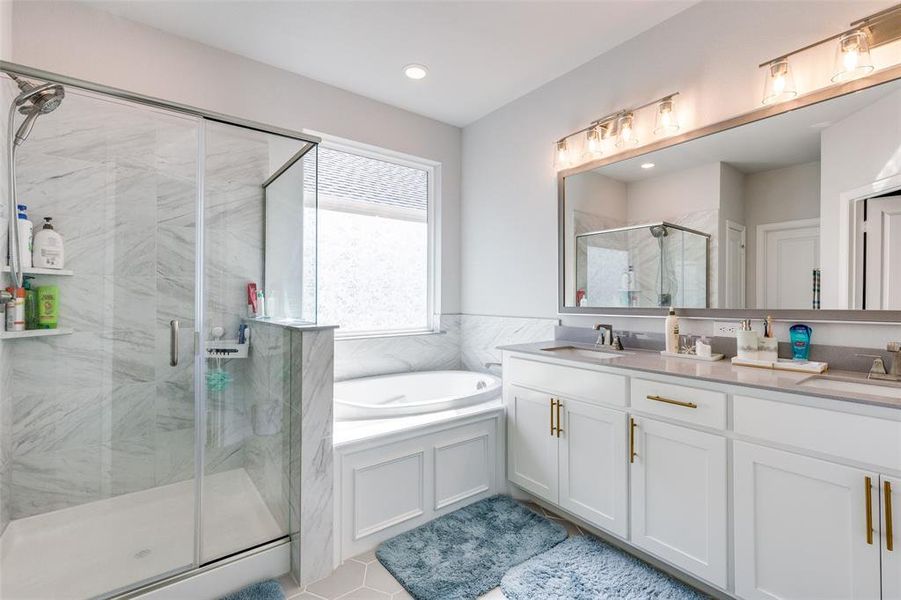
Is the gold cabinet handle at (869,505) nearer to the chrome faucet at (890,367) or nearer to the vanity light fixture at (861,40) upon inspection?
the chrome faucet at (890,367)

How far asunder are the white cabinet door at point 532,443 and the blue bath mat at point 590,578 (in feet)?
1.01

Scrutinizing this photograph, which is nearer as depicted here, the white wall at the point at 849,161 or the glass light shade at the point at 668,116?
the white wall at the point at 849,161

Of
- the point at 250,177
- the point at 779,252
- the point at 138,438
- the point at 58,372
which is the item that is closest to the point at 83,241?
the point at 58,372

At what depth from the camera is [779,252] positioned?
1828 millimetres

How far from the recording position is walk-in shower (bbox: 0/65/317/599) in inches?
63.3

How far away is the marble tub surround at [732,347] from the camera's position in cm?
161

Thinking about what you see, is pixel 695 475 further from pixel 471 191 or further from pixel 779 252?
pixel 471 191

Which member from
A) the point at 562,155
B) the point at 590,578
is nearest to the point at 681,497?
the point at 590,578

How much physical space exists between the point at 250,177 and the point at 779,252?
253cm

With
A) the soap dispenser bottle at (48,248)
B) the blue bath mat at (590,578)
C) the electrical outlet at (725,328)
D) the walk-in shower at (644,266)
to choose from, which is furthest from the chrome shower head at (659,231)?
the soap dispenser bottle at (48,248)

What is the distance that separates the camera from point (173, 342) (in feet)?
5.86

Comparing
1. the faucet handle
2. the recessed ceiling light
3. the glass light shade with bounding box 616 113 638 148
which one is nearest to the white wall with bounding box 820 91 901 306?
the faucet handle

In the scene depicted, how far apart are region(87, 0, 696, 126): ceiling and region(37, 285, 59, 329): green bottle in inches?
59.8

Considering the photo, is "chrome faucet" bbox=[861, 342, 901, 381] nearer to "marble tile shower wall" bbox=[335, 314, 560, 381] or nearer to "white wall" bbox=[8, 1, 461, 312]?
"marble tile shower wall" bbox=[335, 314, 560, 381]
